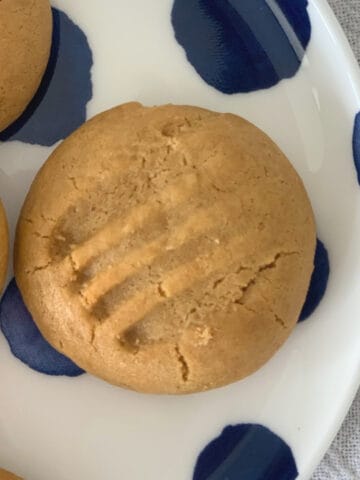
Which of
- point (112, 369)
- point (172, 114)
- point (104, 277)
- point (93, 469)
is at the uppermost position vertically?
point (172, 114)

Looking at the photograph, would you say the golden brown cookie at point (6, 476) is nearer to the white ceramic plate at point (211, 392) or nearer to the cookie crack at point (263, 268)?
the white ceramic plate at point (211, 392)

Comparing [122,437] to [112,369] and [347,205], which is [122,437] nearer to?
[112,369]

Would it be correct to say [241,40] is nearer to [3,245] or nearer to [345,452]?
[3,245]

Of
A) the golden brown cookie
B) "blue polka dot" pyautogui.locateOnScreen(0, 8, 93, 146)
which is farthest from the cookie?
the golden brown cookie

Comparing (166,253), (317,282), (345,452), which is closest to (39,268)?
(166,253)

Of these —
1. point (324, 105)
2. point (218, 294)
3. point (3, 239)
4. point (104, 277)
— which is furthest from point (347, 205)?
point (3, 239)

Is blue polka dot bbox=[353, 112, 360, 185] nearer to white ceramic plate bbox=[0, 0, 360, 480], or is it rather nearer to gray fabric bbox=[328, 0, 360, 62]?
white ceramic plate bbox=[0, 0, 360, 480]
